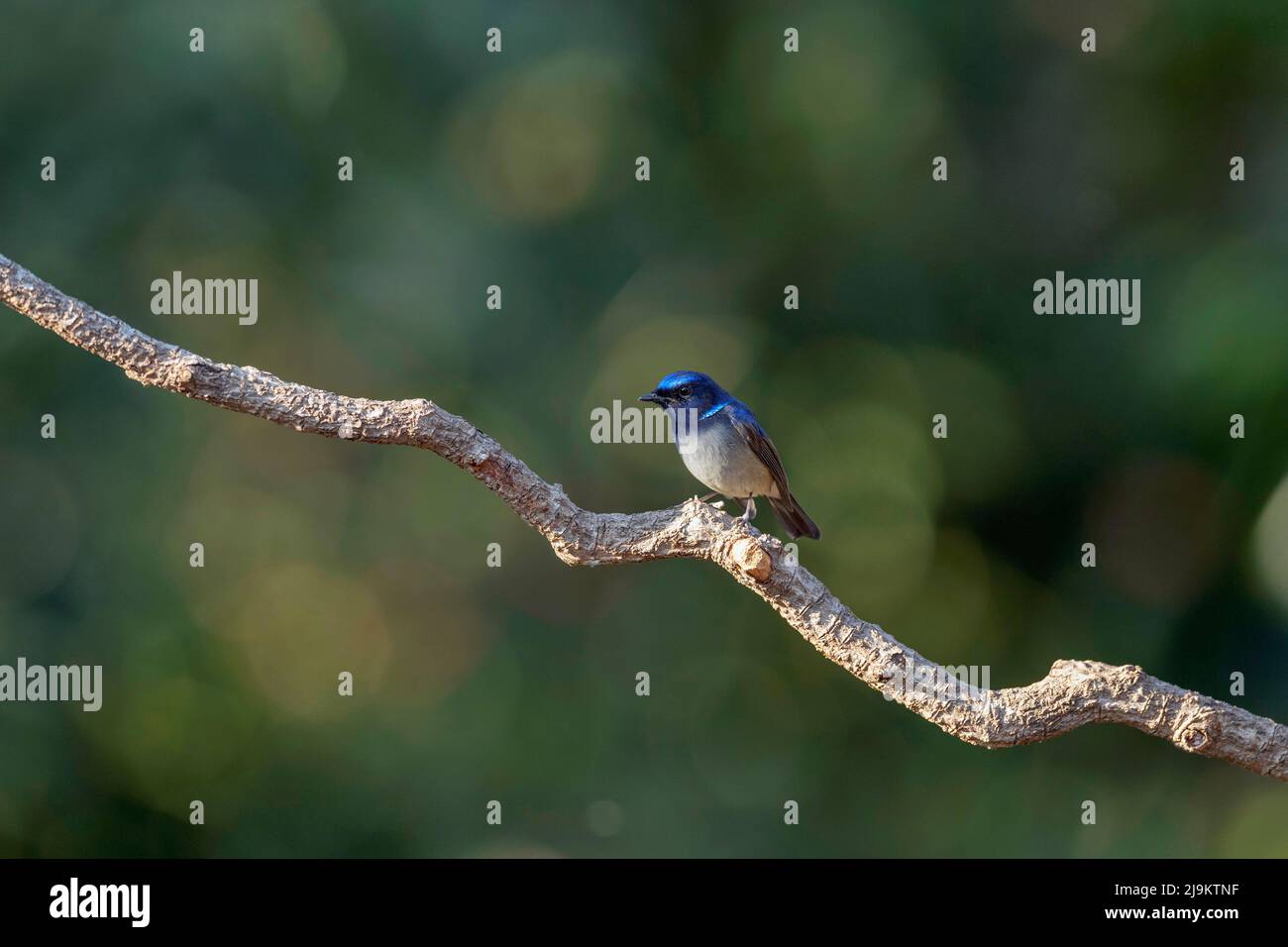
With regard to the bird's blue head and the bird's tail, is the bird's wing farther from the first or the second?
the bird's tail

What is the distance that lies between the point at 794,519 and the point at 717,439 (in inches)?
30.5

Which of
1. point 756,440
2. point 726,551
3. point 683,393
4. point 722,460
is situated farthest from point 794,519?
point 726,551

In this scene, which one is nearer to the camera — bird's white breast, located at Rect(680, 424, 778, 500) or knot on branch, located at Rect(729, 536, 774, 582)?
knot on branch, located at Rect(729, 536, 774, 582)

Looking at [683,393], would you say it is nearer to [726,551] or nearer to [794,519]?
[794,519]

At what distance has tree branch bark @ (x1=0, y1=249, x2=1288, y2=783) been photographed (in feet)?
10.4

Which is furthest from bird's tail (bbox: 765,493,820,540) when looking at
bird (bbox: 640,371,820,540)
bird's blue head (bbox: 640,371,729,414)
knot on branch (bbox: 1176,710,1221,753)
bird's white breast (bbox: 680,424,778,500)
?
knot on branch (bbox: 1176,710,1221,753)

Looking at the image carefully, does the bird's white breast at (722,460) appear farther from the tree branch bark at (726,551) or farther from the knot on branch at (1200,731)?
the knot on branch at (1200,731)

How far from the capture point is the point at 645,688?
26.7ft

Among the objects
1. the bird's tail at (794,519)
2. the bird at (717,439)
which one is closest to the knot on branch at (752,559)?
the bird at (717,439)

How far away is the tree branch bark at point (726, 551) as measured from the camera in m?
3.18

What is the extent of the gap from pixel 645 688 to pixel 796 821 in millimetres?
1284

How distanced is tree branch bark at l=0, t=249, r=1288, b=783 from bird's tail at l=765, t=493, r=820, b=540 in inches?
70.8

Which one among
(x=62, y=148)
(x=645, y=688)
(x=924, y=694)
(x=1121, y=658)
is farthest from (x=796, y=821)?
(x=62, y=148)

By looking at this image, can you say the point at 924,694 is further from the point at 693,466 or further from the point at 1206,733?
the point at 693,466
